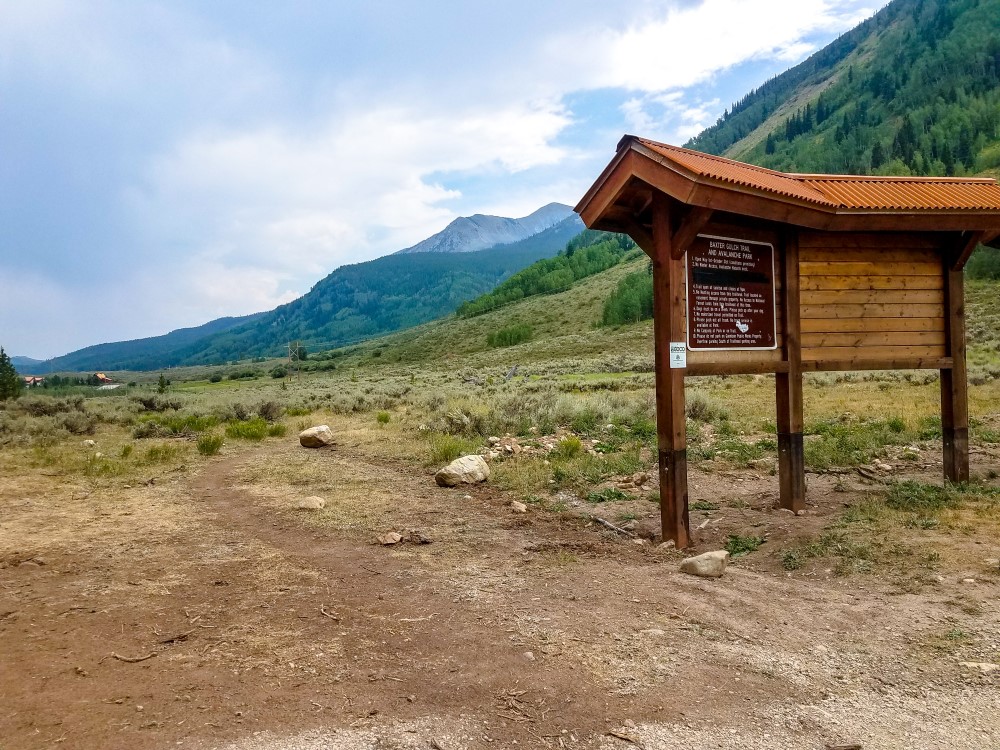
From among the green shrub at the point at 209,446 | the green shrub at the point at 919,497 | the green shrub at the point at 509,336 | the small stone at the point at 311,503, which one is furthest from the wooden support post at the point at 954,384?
the green shrub at the point at 509,336

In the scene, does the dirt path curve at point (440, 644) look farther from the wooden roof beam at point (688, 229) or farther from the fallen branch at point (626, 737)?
the wooden roof beam at point (688, 229)

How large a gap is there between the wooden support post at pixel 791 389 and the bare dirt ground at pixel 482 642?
1.22ft

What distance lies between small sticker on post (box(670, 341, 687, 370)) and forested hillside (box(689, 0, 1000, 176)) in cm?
10893

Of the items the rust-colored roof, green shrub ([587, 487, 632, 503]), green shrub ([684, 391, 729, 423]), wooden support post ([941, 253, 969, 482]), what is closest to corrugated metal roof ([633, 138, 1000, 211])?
the rust-colored roof

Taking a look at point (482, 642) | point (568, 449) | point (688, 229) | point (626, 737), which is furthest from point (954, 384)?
point (626, 737)

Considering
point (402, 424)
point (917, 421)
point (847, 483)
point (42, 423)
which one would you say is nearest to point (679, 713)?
point (847, 483)

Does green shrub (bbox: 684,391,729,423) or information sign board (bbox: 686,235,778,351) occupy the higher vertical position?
information sign board (bbox: 686,235,778,351)

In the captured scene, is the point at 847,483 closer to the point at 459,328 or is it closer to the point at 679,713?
the point at 679,713

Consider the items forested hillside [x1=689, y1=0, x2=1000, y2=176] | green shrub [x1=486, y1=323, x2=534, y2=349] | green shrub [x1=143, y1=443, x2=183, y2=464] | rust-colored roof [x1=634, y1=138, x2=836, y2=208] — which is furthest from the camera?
forested hillside [x1=689, y1=0, x2=1000, y2=176]

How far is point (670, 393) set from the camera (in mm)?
6098

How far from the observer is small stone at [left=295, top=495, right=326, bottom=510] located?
8.20 m

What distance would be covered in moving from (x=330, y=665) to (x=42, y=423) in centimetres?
1695

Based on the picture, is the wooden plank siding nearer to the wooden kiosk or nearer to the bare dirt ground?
the wooden kiosk

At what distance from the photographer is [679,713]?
317 centimetres
